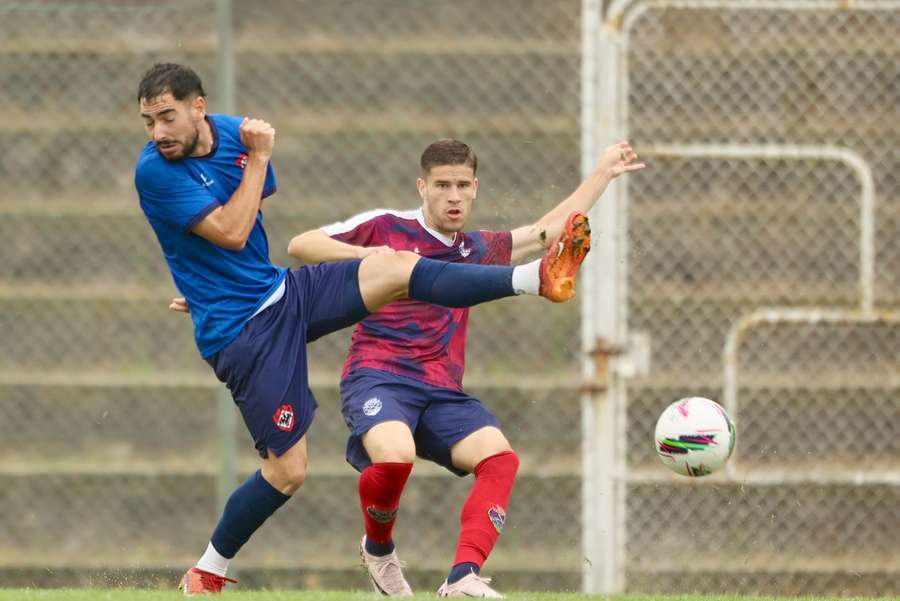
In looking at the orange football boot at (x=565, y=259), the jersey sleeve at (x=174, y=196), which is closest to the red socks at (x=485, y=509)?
the orange football boot at (x=565, y=259)

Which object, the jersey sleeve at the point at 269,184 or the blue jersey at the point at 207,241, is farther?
the jersey sleeve at the point at 269,184

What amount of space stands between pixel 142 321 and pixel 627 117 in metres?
2.59

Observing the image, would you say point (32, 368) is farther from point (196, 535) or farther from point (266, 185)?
point (266, 185)

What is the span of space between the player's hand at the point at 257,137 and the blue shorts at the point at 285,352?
527mm

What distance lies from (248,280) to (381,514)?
97cm

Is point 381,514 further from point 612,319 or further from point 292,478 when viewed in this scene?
point 612,319

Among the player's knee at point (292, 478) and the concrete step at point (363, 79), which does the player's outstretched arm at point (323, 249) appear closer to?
the player's knee at point (292, 478)

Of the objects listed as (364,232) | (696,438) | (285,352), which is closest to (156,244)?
(364,232)

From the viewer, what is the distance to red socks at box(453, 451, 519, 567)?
5.50 meters

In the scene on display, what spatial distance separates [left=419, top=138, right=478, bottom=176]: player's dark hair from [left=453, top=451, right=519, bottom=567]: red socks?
1.09 m

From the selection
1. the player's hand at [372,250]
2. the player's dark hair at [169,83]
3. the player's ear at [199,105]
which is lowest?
the player's hand at [372,250]

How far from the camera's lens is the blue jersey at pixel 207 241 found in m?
5.44

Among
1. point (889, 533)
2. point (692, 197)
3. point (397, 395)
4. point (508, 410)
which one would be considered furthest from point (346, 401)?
point (889, 533)

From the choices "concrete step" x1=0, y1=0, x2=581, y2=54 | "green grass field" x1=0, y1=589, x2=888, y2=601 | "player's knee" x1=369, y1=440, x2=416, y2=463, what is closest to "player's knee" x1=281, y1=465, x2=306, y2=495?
"player's knee" x1=369, y1=440, x2=416, y2=463
